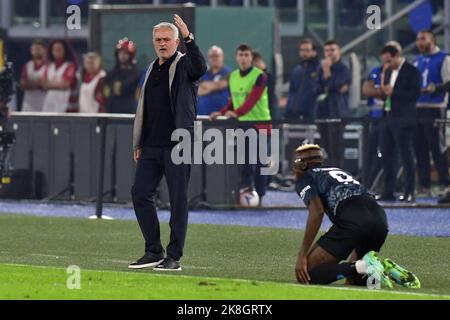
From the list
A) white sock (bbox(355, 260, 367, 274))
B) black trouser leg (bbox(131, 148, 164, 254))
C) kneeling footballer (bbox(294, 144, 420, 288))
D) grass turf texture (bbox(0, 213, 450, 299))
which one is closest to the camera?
grass turf texture (bbox(0, 213, 450, 299))

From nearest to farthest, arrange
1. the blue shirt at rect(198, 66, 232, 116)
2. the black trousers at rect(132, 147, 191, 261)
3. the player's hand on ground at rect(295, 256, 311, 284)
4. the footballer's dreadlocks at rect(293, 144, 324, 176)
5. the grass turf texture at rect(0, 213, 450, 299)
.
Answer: the grass turf texture at rect(0, 213, 450, 299) < the player's hand on ground at rect(295, 256, 311, 284) < the footballer's dreadlocks at rect(293, 144, 324, 176) < the black trousers at rect(132, 147, 191, 261) < the blue shirt at rect(198, 66, 232, 116)

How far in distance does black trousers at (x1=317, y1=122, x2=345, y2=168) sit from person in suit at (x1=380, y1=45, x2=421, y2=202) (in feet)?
2.29

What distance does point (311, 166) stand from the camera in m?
14.1

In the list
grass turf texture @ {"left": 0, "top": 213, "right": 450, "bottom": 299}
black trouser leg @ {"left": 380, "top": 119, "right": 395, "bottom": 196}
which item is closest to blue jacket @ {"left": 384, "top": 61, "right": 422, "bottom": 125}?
black trouser leg @ {"left": 380, "top": 119, "right": 395, "bottom": 196}

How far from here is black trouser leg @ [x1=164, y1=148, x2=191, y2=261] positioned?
597 inches

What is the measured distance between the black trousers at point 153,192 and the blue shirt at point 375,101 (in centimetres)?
1030

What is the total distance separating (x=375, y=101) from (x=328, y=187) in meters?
12.7

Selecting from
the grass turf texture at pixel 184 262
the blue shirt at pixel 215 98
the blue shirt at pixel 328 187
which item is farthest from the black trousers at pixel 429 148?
the blue shirt at pixel 328 187

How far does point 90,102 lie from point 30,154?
2929 millimetres

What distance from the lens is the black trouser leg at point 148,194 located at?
50.1ft

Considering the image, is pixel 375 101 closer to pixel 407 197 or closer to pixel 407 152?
pixel 407 152

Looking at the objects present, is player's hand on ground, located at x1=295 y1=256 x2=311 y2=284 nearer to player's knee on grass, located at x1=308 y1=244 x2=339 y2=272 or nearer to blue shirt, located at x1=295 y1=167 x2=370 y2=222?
player's knee on grass, located at x1=308 y1=244 x2=339 y2=272

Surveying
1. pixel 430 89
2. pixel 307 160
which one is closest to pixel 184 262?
pixel 307 160
